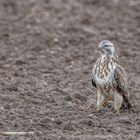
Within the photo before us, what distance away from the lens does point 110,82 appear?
11156 millimetres

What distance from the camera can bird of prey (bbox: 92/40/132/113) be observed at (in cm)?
1116

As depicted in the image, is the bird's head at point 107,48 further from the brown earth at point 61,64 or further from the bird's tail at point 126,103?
the brown earth at point 61,64

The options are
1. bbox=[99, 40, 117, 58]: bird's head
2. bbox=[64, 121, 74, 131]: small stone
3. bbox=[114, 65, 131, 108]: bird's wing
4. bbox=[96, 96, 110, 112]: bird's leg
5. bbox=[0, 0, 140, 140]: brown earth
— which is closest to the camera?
bbox=[64, 121, 74, 131]: small stone

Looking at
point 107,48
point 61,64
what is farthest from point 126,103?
point 61,64

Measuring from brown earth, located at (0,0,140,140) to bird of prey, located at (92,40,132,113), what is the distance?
26 centimetres

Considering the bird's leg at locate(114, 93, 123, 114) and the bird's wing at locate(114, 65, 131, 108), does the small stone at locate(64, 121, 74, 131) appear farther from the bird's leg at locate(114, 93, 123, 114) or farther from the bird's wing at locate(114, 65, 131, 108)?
the bird's wing at locate(114, 65, 131, 108)

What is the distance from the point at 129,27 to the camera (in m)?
17.7

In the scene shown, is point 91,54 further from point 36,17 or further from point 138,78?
point 36,17

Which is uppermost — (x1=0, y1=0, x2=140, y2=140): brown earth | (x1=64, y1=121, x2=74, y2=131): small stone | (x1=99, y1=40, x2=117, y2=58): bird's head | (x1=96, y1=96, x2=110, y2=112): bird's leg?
(x1=99, y1=40, x2=117, y2=58): bird's head

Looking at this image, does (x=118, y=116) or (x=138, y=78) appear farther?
(x=138, y=78)

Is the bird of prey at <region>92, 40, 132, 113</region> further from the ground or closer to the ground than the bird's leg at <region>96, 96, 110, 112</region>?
further from the ground

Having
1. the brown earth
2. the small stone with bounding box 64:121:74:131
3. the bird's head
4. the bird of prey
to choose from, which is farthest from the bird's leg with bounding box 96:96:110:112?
the small stone with bounding box 64:121:74:131

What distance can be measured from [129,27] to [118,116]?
6.98 m

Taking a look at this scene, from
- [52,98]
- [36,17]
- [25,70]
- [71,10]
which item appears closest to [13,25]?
[36,17]
